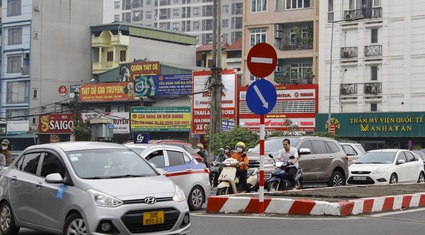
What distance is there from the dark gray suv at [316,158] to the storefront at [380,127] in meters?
27.8

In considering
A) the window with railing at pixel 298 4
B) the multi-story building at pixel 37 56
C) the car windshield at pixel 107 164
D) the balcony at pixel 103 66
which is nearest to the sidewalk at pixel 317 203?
the car windshield at pixel 107 164

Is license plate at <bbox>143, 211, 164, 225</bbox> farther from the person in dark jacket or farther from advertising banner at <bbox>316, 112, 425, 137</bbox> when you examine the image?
advertising banner at <bbox>316, 112, 425, 137</bbox>

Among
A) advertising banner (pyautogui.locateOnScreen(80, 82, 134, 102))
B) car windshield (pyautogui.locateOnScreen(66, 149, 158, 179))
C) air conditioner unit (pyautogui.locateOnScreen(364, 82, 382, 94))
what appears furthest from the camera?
advertising banner (pyautogui.locateOnScreen(80, 82, 134, 102))

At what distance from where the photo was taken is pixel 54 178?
9930 millimetres

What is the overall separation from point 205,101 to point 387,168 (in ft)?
103

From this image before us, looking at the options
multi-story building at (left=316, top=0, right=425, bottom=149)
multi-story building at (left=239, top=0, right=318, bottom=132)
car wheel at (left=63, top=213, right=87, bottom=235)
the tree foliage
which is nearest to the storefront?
multi-story building at (left=316, top=0, right=425, bottom=149)

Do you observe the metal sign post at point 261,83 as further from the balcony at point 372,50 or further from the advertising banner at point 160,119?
the advertising banner at point 160,119

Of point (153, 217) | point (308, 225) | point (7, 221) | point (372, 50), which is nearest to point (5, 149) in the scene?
point (7, 221)

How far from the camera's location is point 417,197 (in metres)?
15.8

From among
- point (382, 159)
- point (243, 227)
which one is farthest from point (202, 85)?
point (243, 227)

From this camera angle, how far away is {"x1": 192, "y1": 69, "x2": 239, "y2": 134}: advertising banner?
53297 millimetres

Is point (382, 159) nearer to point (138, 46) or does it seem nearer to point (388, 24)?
point (388, 24)

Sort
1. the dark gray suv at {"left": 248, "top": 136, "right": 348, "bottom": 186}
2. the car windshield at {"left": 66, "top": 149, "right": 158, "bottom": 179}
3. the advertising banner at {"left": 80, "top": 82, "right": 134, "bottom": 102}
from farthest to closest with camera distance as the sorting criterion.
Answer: the advertising banner at {"left": 80, "top": 82, "right": 134, "bottom": 102}
the dark gray suv at {"left": 248, "top": 136, "right": 348, "bottom": 186}
the car windshield at {"left": 66, "top": 149, "right": 158, "bottom": 179}

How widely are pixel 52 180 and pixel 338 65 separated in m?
44.3
